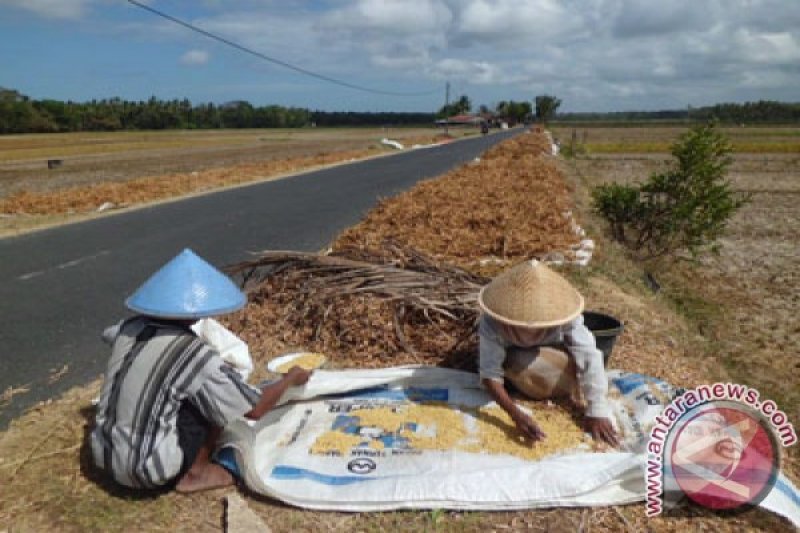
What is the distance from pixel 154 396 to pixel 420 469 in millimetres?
1266

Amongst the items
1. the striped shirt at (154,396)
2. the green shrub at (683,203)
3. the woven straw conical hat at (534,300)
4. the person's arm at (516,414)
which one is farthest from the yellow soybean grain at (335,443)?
the green shrub at (683,203)

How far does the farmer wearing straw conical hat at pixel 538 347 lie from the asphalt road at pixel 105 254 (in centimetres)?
300

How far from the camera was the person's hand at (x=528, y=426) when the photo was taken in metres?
3.12

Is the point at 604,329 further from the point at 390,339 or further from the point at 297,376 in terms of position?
the point at 297,376

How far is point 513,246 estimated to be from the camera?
709 cm

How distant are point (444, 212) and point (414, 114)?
16398 cm

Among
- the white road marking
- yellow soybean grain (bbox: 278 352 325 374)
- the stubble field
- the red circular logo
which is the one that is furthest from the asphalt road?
the stubble field

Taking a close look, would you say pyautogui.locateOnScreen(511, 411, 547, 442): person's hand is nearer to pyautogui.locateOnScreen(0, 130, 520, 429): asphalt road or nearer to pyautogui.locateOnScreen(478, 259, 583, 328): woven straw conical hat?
pyautogui.locateOnScreen(478, 259, 583, 328): woven straw conical hat

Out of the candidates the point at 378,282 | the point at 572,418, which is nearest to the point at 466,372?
the point at 572,418

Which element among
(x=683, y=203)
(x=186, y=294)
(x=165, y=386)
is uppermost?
(x=186, y=294)

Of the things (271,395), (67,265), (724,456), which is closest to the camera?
(724,456)

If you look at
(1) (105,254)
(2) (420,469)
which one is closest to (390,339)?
(2) (420,469)

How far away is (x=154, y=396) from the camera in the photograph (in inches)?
107

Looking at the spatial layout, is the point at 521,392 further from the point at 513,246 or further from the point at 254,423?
the point at 513,246
